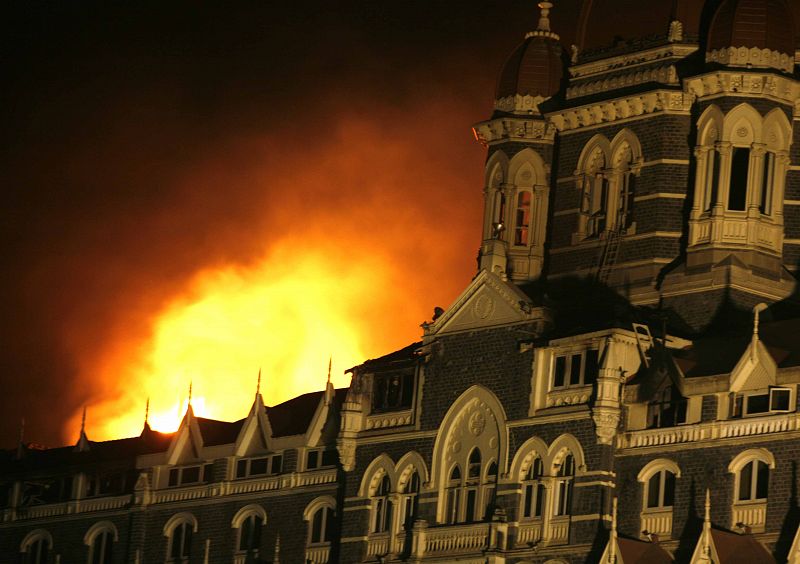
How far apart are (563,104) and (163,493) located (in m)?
19.5

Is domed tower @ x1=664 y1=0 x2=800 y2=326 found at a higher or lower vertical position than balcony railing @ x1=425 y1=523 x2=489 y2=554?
higher

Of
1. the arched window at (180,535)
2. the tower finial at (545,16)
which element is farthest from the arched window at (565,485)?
the tower finial at (545,16)

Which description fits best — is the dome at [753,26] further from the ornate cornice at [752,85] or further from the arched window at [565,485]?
the arched window at [565,485]

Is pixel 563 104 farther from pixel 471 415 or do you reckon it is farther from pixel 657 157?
pixel 471 415

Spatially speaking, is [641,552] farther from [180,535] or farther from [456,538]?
[180,535]

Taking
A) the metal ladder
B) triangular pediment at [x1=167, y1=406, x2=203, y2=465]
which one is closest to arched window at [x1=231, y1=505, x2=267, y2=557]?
triangular pediment at [x1=167, y1=406, x2=203, y2=465]

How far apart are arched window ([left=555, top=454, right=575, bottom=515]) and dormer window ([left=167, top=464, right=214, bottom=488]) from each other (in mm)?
17933

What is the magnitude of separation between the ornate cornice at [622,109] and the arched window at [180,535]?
18631mm

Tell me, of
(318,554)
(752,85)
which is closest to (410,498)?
(318,554)

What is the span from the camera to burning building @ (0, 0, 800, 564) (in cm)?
7581

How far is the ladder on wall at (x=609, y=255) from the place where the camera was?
8631 cm

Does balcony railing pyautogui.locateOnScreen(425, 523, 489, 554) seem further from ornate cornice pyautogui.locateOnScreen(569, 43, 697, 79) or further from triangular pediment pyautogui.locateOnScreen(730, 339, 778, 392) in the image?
ornate cornice pyautogui.locateOnScreen(569, 43, 697, 79)

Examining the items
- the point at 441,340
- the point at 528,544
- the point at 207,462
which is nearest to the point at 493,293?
the point at 441,340

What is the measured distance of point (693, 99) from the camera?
8581 cm
